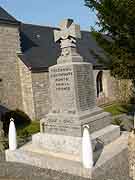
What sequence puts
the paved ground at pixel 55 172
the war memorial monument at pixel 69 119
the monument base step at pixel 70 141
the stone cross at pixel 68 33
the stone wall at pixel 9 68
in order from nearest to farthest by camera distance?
the paved ground at pixel 55 172
the monument base step at pixel 70 141
the war memorial monument at pixel 69 119
the stone cross at pixel 68 33
the stone wall at pixel 9 68

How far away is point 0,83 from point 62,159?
11.2m

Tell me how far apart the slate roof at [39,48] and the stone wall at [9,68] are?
2.77 feet

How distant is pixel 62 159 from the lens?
636 centimetres

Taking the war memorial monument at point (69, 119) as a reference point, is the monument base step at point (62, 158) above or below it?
below

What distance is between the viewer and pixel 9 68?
1723cm

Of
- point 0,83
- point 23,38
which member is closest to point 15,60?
point 0,83

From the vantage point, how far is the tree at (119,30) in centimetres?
972

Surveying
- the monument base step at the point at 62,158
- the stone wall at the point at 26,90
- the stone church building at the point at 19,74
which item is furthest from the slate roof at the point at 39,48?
the monument base step at the point at 62,158

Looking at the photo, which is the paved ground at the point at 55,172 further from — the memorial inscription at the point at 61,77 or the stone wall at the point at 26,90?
the stone wall at the point at 26,90

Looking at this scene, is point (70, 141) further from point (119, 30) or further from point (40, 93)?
point (40, 93)

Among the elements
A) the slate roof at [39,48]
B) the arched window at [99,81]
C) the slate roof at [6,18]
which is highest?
→ the slate roof at [6,18]

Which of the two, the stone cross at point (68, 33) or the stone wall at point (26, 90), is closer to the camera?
the stone cross at point (68, 33)

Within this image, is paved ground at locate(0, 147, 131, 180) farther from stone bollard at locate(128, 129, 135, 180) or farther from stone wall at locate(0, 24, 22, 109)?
stone wall at locate(0, 24, 22, 109)

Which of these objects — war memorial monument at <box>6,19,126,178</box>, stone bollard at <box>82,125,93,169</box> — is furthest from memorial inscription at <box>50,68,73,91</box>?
stone bollard at <box>82,125,93,169</box>
